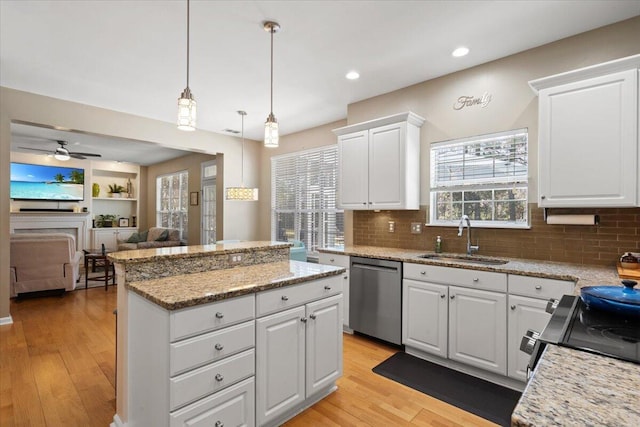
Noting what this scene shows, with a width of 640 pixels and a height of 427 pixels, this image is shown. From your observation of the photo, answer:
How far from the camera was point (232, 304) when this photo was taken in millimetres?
1737

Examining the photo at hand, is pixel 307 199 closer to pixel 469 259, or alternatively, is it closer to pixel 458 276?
pixel 469 259

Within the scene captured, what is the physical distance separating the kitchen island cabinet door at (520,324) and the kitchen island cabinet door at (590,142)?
31.2 inches

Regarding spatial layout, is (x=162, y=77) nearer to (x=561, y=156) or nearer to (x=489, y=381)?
(x=561, y=156)

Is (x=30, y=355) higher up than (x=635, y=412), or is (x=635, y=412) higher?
(x=635, y=412)

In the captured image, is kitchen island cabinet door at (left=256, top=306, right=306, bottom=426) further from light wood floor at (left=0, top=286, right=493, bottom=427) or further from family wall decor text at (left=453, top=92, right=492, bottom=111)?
family wall decor text at (left=453, top=92, right=492, bottom=111)

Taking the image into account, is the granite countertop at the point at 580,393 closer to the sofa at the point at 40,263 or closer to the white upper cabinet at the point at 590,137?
the white upper cabinet at the point at 590,137

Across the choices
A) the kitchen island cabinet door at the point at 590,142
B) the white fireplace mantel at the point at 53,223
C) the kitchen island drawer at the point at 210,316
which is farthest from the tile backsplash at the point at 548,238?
the white fireplace mantel at the point at 53,223

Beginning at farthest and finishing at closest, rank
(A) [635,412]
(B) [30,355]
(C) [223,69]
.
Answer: (C) [223,69], (B) [30,355], (A) [635,412]

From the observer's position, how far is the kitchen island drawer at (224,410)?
153 cm

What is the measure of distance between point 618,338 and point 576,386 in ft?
1.55

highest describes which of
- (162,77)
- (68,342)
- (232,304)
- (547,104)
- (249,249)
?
(162,77)

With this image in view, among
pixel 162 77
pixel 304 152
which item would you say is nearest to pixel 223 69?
pixel 162 77

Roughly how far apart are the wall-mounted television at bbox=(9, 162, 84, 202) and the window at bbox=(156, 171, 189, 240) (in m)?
1.83

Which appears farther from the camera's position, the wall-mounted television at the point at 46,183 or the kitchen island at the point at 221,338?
the wall-mounted television at the point at 46,183
